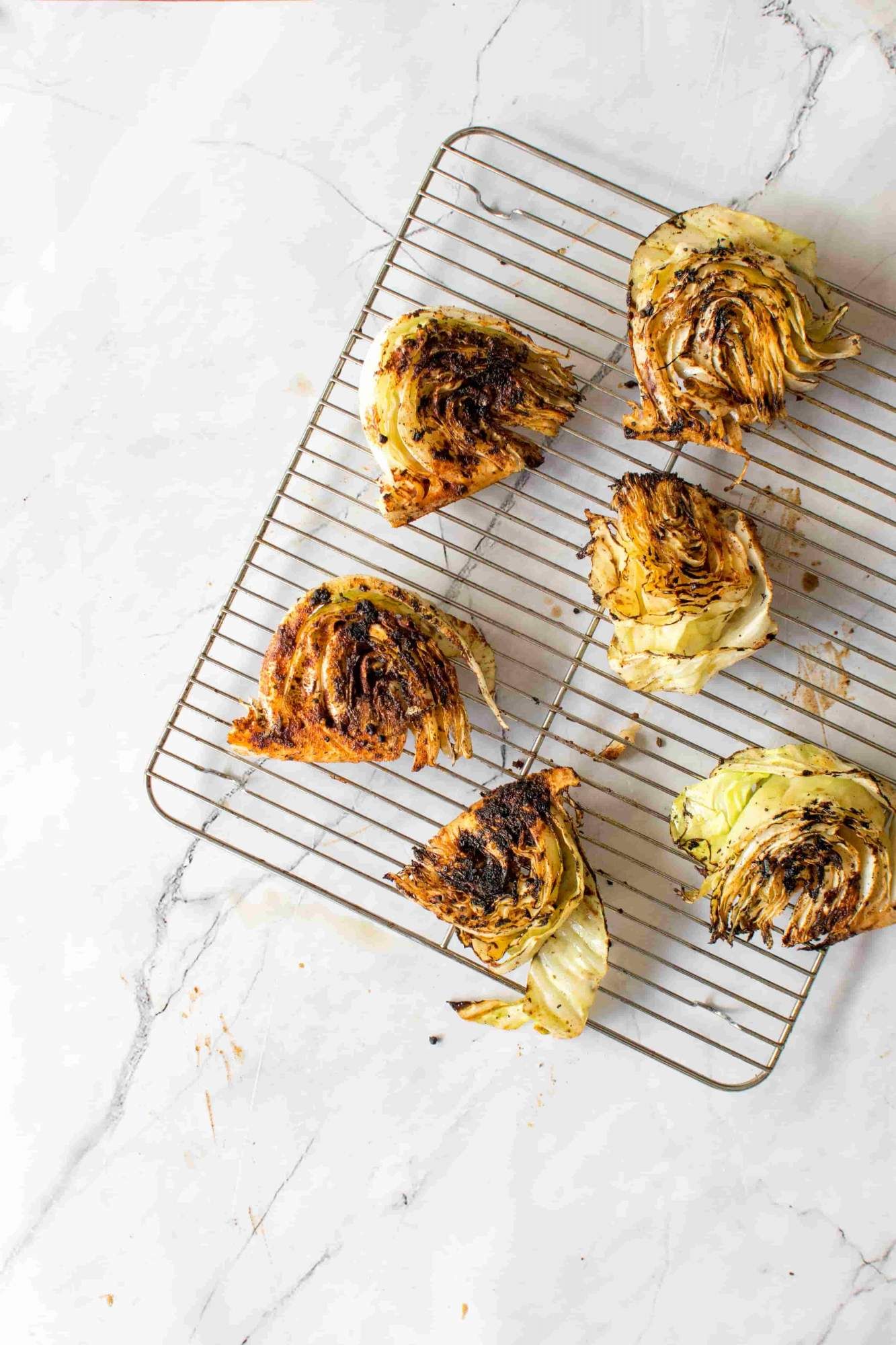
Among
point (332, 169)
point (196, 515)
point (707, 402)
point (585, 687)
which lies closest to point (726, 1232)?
point (585, 687)

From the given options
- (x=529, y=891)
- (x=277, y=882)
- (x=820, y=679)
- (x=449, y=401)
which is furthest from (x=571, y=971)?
(x=449, y=401)

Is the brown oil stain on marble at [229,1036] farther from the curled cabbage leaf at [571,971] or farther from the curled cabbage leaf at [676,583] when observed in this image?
the curled cabbage leaf at [676,583]

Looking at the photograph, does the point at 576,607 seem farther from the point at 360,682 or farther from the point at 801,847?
the point at 801,847

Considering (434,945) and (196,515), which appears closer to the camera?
(434,945)

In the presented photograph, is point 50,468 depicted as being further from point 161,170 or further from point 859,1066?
point 859,1066

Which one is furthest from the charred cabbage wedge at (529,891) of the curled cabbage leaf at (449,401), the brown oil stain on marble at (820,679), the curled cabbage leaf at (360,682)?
the curled cabbage leaf at (449,401)

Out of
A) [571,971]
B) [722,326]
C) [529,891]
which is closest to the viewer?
[722,326]
